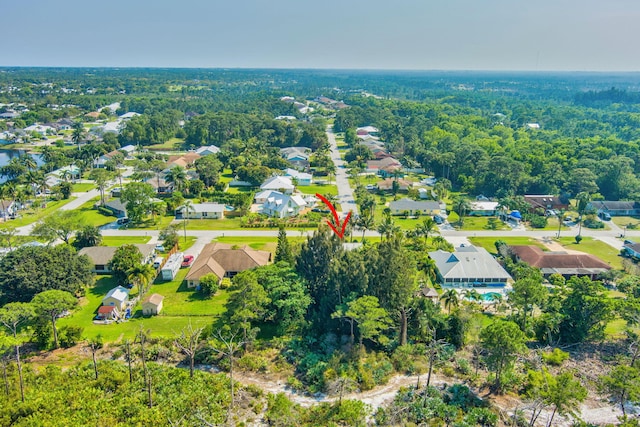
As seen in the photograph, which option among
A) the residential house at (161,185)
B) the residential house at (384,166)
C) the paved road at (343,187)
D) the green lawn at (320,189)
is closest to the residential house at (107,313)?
the paved road at (343,187)

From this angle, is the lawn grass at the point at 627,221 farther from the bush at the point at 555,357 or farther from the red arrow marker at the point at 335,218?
the bush at the point at 555,357

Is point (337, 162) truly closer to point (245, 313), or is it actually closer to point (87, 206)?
point (87, 206)

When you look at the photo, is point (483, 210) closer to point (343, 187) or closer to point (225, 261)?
point (343, 187)

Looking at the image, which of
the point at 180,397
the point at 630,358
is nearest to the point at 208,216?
the point at 180,397

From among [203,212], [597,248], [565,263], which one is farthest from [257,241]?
[597,248]

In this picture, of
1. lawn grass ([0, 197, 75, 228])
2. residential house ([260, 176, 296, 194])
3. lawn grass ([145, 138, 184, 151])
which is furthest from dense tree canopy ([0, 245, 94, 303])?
lawn grass ([145, 138, 184, 151])
